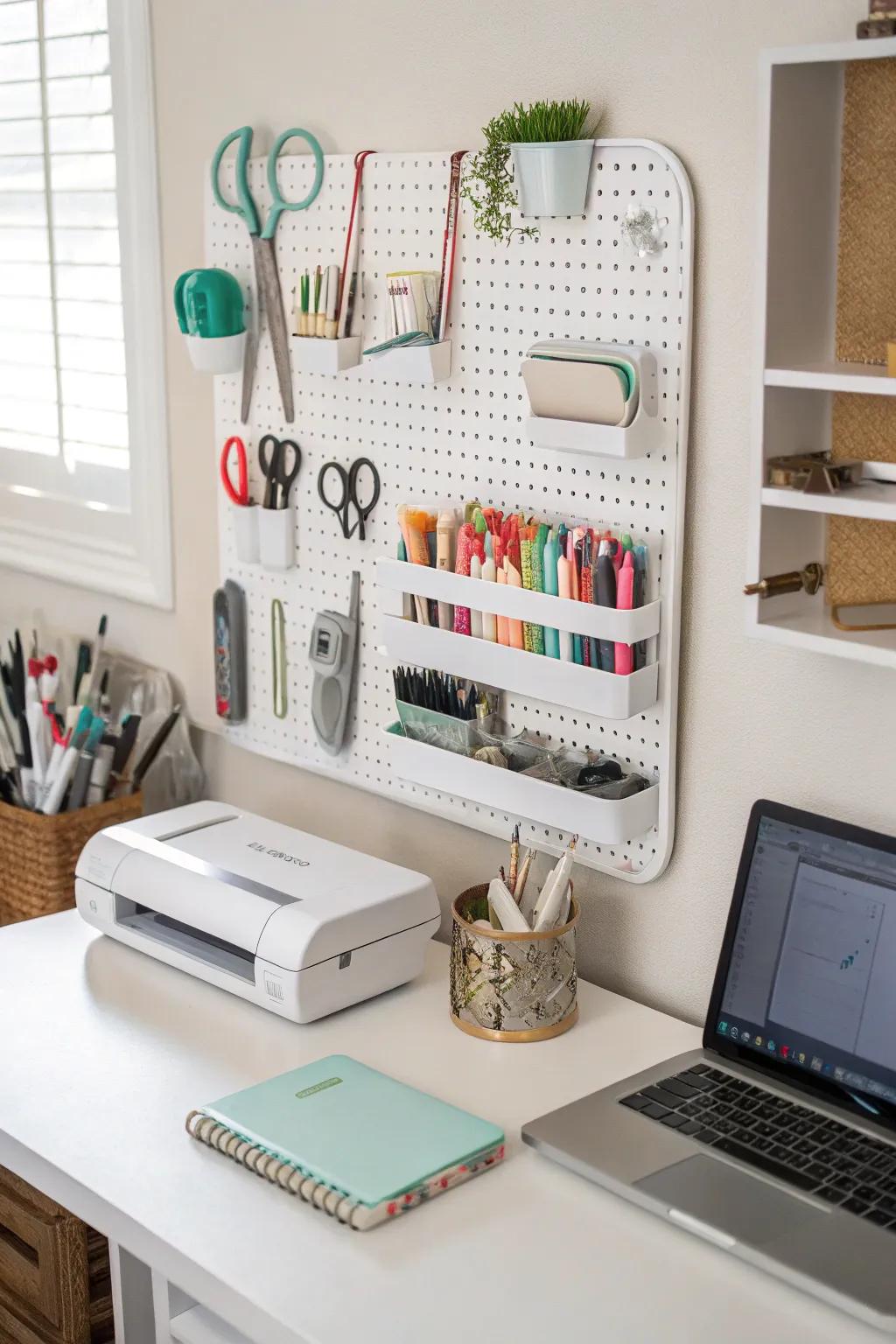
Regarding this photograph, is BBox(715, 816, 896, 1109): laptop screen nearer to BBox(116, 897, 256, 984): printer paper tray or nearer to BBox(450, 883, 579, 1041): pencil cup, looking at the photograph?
BBox(450, 883, 579, 1041): pencil cup

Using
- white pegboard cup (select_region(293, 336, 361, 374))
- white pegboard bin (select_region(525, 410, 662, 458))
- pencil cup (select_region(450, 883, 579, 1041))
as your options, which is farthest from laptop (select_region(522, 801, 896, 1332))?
white pegboard cup (select_region(293, 336, 361, 374))

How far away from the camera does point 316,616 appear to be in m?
1.78

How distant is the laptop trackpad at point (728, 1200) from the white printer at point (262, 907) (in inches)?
16.2

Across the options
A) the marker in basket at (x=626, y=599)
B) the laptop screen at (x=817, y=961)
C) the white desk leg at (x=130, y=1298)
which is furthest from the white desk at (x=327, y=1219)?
the marker in basket at (x=626, y=599)

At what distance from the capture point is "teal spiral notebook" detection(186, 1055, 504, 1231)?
→ 1.17 meters

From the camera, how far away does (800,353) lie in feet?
4.01

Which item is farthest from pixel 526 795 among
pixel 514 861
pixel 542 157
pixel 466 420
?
pixel 542 157

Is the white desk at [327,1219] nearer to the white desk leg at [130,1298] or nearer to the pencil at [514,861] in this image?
the white desk leg at [130,1298]

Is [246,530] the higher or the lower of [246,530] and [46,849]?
the higher

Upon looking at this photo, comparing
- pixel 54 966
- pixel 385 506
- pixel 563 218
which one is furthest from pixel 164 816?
pixel 563 218

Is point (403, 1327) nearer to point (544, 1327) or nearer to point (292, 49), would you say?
point (544, 1327)

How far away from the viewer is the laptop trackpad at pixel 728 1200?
112 cm

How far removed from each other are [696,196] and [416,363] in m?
0.34

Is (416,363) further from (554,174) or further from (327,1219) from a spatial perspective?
(327,1219)
